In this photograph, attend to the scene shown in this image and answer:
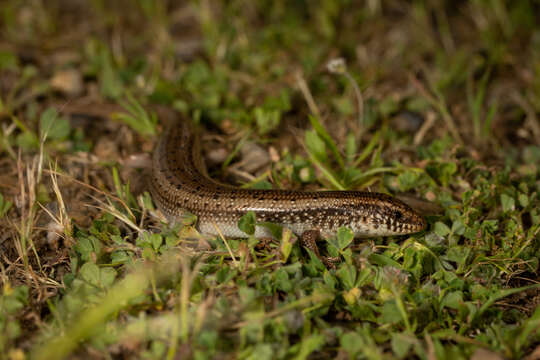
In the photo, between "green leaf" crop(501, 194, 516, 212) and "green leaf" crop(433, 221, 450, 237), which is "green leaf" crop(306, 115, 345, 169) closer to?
"green leaf" crop(433, 221, 450, 237)

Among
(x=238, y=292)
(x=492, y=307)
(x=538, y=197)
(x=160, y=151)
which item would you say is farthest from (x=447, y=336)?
(x=160, y=151)

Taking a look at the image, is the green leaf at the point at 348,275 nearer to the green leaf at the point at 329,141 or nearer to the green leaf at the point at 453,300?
the green leaf at the point at 453,300

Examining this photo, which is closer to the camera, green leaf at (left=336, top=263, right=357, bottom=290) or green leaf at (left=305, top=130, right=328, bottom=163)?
green leaf at (left=336, top=263, right=357, bottom=290)

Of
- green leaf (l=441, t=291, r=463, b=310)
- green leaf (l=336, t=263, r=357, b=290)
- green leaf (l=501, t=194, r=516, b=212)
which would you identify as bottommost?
green leaf (l=441, t=291, r=463, b=310)


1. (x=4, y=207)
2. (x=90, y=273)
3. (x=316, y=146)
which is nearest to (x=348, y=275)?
(x=316, y=146)

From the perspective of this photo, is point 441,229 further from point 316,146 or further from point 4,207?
point 4,207

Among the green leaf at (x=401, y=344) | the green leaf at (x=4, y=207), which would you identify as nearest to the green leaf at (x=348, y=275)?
the green leaf at (x=401, y=344)

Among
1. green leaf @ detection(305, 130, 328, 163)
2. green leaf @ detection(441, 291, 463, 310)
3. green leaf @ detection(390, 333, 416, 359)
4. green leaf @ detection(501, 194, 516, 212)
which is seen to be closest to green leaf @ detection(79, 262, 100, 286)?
green leaf @ detection(390, 333, 416, 359)

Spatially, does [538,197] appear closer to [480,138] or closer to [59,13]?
[480,138]
